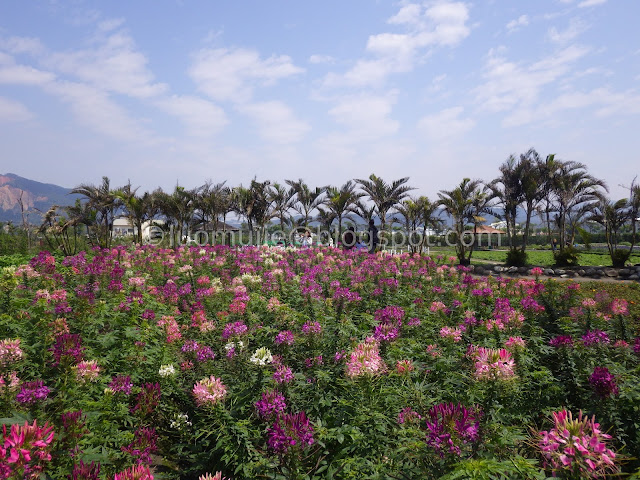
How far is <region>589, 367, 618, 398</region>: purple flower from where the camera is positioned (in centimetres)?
255

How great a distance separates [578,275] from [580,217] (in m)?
7.13

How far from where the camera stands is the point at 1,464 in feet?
4.58

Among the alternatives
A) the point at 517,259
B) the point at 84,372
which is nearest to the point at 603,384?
the point at 84,372

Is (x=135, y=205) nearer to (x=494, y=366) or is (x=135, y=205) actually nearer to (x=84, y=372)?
(x=84, y=372)

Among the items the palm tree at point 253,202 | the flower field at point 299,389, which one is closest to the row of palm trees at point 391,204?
the palm tree at point 253,202

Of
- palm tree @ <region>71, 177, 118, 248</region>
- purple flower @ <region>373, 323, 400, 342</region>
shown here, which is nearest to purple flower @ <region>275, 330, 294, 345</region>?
purple flower @ <region>373, 323, 400, 342</region>

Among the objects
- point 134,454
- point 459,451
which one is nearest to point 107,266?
point 134,454

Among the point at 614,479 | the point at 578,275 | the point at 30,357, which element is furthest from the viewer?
the point at 578,275

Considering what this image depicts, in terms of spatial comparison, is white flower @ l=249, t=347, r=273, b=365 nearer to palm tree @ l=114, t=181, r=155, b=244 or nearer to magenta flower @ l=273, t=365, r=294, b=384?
magenta flower @ l=273, t=365, r=294, b=384

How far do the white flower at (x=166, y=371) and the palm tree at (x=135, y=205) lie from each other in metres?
18.2

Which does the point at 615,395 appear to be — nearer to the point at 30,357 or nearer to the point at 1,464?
the point at 1,464

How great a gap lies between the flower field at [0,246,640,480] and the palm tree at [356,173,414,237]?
15.5 meters

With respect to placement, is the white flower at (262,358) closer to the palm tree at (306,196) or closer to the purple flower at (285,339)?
the purple flower at (285,339)

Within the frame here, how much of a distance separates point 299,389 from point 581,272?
18323 mm
